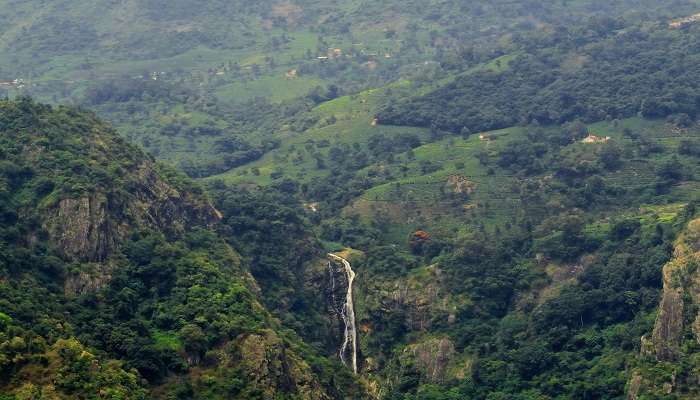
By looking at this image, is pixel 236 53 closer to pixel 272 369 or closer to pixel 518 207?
pixel 518 207

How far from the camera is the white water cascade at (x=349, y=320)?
300 feet

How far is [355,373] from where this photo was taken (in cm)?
8894

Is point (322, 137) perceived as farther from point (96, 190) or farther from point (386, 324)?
point (96, 190)

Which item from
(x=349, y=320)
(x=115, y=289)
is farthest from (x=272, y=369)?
(x=349, y=320)

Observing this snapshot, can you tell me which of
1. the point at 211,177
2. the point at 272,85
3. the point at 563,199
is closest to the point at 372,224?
the point at 563,199

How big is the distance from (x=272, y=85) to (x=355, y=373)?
8256cm

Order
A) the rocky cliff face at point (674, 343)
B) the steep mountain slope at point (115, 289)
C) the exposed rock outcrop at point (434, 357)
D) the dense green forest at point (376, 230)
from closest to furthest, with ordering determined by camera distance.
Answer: the steep mountain slope at point (115, 289) < the rocky cliff face at point (674, 343) < the dense green forest at point (376, 230) < the exposed rock outcrop at point (434, 357)

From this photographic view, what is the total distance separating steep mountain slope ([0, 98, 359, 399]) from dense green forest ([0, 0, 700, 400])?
17 centimetres

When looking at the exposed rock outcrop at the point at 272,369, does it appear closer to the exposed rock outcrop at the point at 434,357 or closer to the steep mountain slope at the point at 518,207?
the steep mountain slope at the point at 518,207

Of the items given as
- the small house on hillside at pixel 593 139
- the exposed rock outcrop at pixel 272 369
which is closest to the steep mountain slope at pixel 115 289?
the exposed rock outcrop at pixel 272 369

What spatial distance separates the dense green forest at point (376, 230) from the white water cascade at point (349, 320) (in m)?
0.29

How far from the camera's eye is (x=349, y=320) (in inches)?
3711

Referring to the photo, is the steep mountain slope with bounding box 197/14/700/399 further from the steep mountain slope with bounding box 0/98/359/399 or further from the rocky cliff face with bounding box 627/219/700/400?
the steep mountain slope with bounding box 0/98/359/399

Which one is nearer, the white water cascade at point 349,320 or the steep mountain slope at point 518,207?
the steep mountain slope at point 518,207
